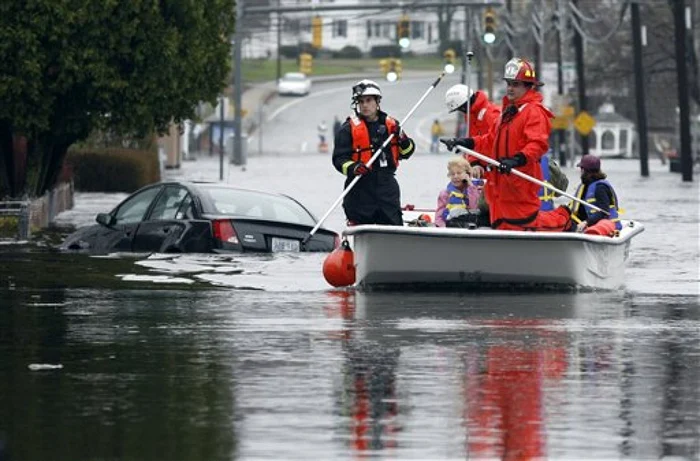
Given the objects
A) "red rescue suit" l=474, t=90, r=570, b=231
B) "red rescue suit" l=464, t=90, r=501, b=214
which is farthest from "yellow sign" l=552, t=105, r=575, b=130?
"red rescue suit" l=474, t=90, r=570, b=231

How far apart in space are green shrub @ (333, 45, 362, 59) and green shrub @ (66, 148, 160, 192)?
130m

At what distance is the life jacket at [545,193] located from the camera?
19797 mm

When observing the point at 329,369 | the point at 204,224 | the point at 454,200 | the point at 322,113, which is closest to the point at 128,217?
the point at 204,224

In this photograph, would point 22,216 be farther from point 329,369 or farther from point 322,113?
point 322,113

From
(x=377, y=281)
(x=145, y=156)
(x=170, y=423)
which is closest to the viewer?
(x=170, y=423)

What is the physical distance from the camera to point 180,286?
1961 cm

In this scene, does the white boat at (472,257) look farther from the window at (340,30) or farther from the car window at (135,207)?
the window at (340,30)

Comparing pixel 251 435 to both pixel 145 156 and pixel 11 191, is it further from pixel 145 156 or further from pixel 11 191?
pixel 145 156

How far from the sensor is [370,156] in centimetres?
1991

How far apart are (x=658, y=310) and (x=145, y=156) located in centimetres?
3414

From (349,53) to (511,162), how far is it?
162 meters

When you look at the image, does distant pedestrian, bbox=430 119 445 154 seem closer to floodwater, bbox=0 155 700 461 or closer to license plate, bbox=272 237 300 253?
license plate, bbox=272 237 300 253

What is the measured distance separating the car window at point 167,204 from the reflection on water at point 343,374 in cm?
515

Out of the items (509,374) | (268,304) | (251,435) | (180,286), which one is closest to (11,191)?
(180,286)
